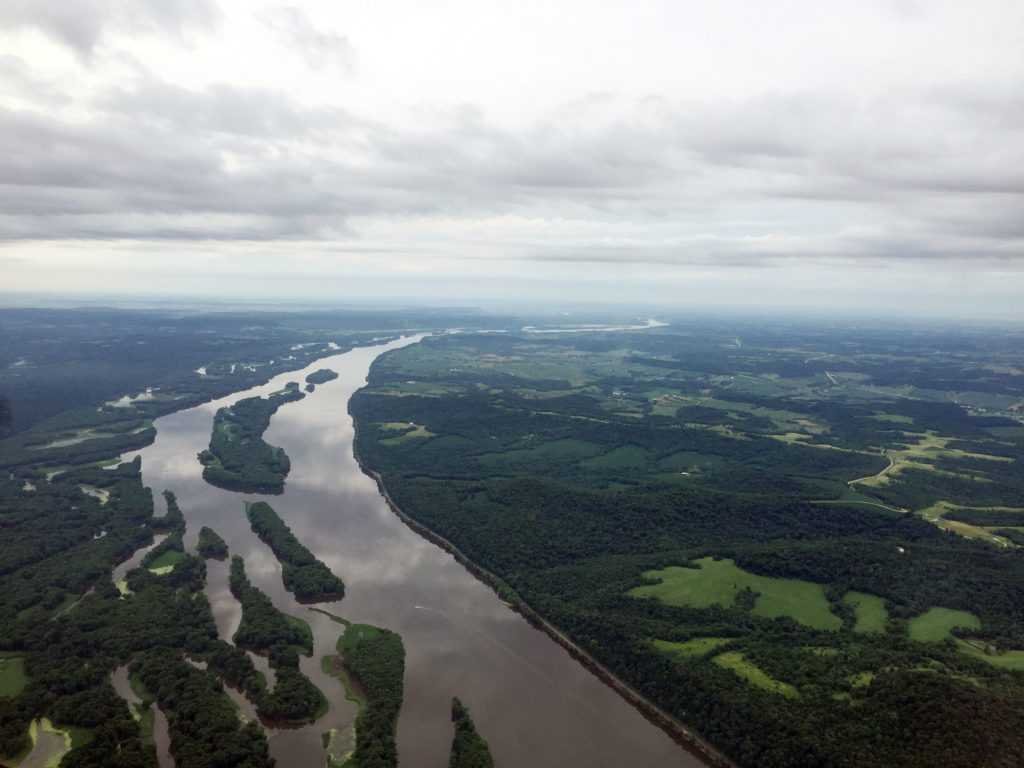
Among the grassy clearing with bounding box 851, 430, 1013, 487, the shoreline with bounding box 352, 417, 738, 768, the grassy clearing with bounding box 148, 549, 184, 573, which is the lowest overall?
the shoreline with bounding box 352, 417, 738, 768

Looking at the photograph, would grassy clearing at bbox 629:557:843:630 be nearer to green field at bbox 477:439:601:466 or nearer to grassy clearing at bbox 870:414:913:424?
green field at bbox 477:439:601:466

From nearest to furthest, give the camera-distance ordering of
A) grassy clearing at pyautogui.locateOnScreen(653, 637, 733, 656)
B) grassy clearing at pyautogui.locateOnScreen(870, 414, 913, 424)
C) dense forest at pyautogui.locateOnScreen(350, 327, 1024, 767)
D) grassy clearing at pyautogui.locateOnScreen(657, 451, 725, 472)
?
1. dense forest at pyautogui.locateOnScreen(350, 327, 1024, 767)
2. grassy clearing at pyautogui.locateOnScreen(653, 637, 733, 656)
3. grassy clearing at pyautogui.locateOnScreen(657, 451, 725, 472)
4. grassy clearing at pyautogui.locateOnScreen(870, 414, 913, 424)

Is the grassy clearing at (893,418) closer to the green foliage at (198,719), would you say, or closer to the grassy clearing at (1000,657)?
the grassy clearing at (1000,657)

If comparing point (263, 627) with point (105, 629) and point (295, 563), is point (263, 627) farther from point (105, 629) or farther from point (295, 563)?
point (105, 629)

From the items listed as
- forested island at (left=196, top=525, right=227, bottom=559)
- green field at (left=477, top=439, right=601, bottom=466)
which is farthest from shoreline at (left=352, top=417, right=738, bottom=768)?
green field at (left=477, top=439, right=601, bottom=466)

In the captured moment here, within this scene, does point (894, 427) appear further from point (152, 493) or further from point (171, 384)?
point (171, 384)

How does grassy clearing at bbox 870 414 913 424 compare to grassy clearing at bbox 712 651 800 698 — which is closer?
grassy clearing at bbox 712 651 800 698

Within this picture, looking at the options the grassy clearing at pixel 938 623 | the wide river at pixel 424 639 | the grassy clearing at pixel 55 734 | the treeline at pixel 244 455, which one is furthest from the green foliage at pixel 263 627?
the grassy clearing at pixel 938 623
